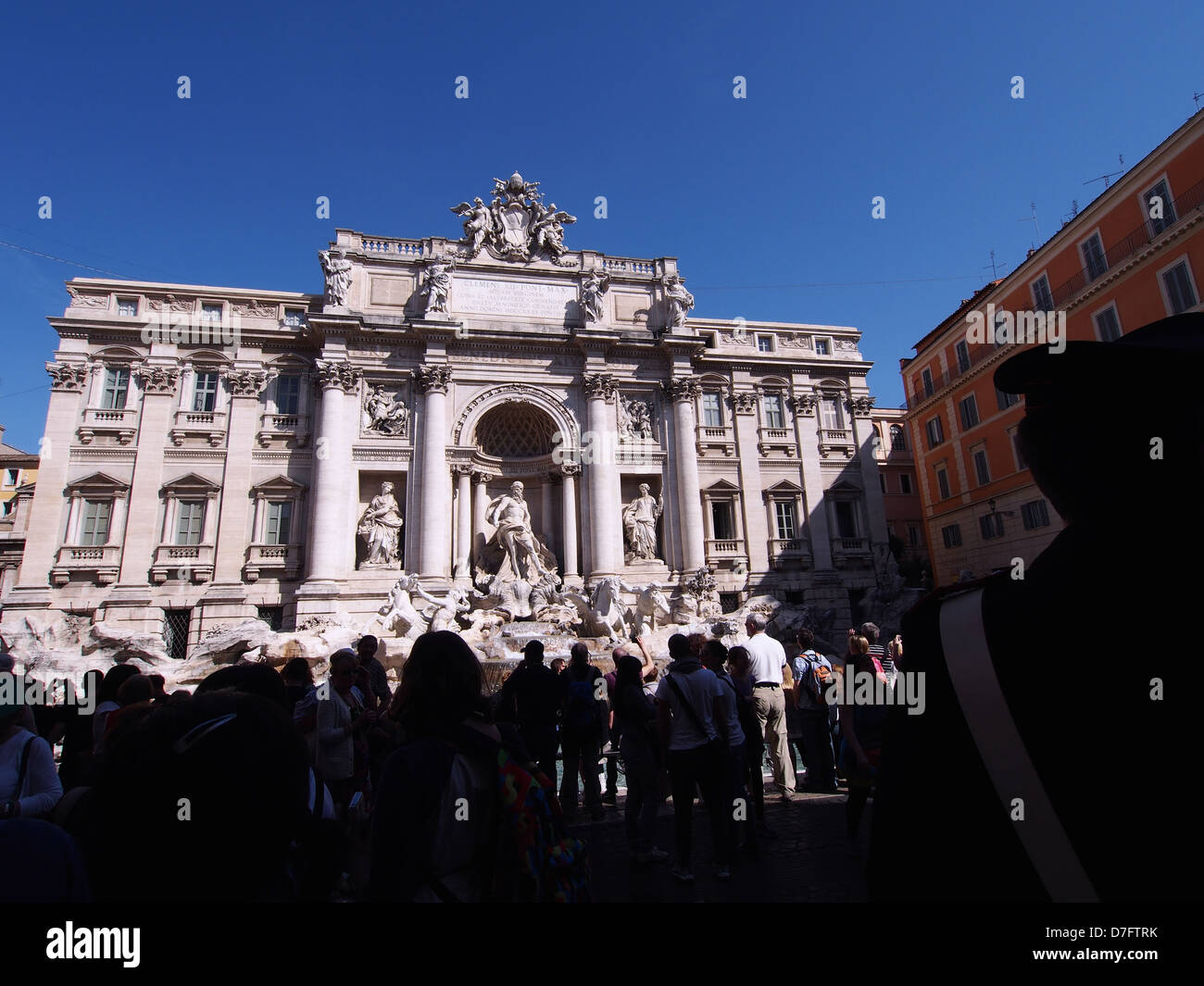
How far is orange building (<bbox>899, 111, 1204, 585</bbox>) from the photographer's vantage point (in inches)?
686

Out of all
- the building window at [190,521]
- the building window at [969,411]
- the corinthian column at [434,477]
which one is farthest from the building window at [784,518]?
the building window at [190,521]

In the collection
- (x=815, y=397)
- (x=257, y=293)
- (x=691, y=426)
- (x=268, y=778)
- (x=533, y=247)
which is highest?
(x=533, y=247)

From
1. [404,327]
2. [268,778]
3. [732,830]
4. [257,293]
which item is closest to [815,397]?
[404,327]

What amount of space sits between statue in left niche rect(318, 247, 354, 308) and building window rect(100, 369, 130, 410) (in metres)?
6.96

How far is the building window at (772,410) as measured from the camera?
84.7 feet

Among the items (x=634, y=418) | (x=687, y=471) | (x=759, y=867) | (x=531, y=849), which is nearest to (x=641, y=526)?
(x=687, y=471)

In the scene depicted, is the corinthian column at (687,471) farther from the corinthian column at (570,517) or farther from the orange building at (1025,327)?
the orange building at (1025,327)

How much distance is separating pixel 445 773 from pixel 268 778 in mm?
610

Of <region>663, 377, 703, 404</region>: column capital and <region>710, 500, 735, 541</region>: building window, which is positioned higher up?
<region>663, 377, 703, 404</region>: column capital

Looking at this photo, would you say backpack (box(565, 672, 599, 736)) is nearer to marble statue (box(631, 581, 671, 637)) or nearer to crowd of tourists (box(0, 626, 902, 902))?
crowd of tourists (box(0, 626, 902, 902))

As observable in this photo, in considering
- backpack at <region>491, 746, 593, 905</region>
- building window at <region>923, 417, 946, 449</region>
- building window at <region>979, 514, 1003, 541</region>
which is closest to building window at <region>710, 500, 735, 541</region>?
building window at <region>979, 514, 1003, 541</region>

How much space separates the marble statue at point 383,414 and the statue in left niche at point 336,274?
3.17 meters

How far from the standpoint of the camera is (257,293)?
74.4 feet
